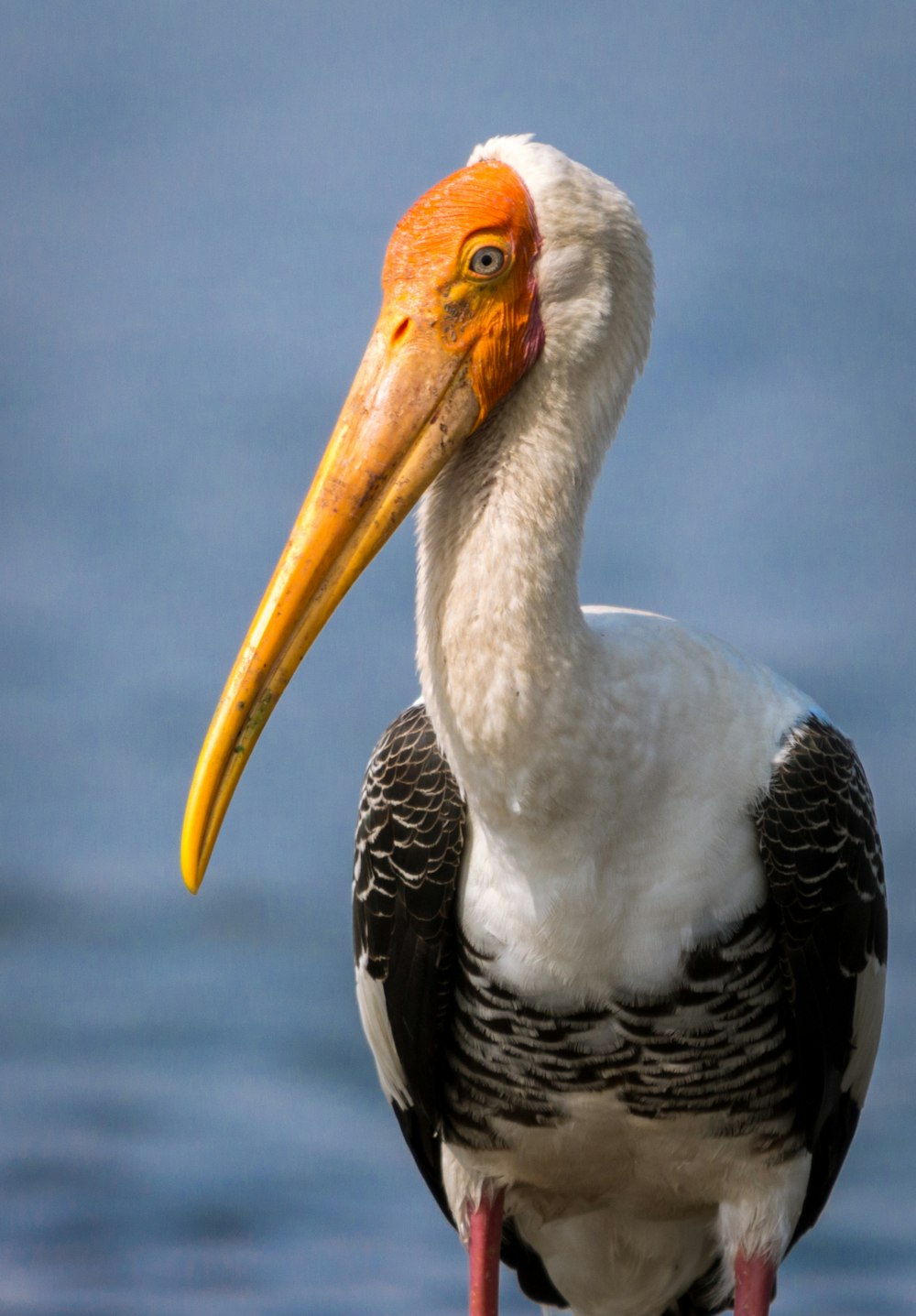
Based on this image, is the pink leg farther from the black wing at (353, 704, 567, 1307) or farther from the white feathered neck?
the white feathered neck

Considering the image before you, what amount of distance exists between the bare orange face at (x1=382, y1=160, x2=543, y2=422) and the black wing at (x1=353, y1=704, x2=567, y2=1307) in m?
0.64

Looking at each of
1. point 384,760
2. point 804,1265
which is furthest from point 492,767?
point 804,1265

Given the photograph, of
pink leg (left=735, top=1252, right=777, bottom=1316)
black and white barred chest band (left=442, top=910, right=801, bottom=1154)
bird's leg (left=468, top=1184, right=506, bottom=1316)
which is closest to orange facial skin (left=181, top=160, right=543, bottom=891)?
black and white barred chest band (left=442, top=910, right=801, bottom=1154)

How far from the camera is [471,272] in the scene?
202 centimetres

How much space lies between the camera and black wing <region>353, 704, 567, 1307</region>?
2406mm

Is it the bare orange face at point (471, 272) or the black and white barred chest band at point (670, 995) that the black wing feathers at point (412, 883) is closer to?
the black and white barred chest band at point (670, 995)

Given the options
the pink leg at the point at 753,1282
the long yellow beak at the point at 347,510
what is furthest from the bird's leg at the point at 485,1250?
the long yellow beak at the point at 347,510

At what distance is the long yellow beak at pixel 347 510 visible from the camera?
196 centimetres

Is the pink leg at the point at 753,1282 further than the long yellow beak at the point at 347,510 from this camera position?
Yes

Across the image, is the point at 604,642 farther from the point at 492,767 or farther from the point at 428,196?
the point at 428,196

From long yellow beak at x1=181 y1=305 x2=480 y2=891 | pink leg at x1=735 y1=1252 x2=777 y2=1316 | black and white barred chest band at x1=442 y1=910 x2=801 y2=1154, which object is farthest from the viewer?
pink leg at x1=735 y1=1252 x2=777 y2=1316

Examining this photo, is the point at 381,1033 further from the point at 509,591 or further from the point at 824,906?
the point at 509,591

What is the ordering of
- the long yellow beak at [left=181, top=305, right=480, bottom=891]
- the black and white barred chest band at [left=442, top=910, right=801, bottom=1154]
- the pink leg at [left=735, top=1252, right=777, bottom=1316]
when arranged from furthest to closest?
the pink leg at [left=735, top=1252, right=777, bottom=1316] < the black and white barred chest band at [left=442, top=910, right=801, bottom=1154] < the long yellow beak at [left=181, top=305, right=480, bottom=891]

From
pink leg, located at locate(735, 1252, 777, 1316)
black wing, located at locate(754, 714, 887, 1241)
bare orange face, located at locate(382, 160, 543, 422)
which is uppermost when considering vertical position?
bare orange face, located at locate(382, 160, 543, 422)
